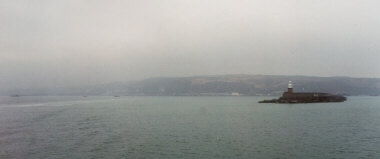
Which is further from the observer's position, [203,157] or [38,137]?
[38,137]

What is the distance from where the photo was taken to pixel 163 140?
2491 cm

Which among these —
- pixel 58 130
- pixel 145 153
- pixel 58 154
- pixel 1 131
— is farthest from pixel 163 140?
pixel 1 131

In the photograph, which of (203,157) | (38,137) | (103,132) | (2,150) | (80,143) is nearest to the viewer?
(203,157)

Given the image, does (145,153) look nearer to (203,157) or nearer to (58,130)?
(203,157)

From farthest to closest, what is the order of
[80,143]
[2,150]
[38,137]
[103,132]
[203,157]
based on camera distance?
[103,132]
[38,137]
[80,143]
[2,150]
[203,157]

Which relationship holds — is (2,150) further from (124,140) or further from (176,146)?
(176,146)

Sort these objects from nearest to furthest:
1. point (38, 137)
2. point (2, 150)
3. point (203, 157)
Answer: point (203, 157)
point (2, 150)
point (38, 137)

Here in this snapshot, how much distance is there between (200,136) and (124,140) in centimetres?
646

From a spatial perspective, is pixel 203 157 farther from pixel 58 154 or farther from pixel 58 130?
pixel 58 130

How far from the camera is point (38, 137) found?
26562 millimetres

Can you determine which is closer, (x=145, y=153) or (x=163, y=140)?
→ (x=145, y=153)

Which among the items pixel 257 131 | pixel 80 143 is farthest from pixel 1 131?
pixel 257 131

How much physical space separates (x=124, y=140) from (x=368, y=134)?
2158 centimetres

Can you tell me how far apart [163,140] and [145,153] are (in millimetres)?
4752
